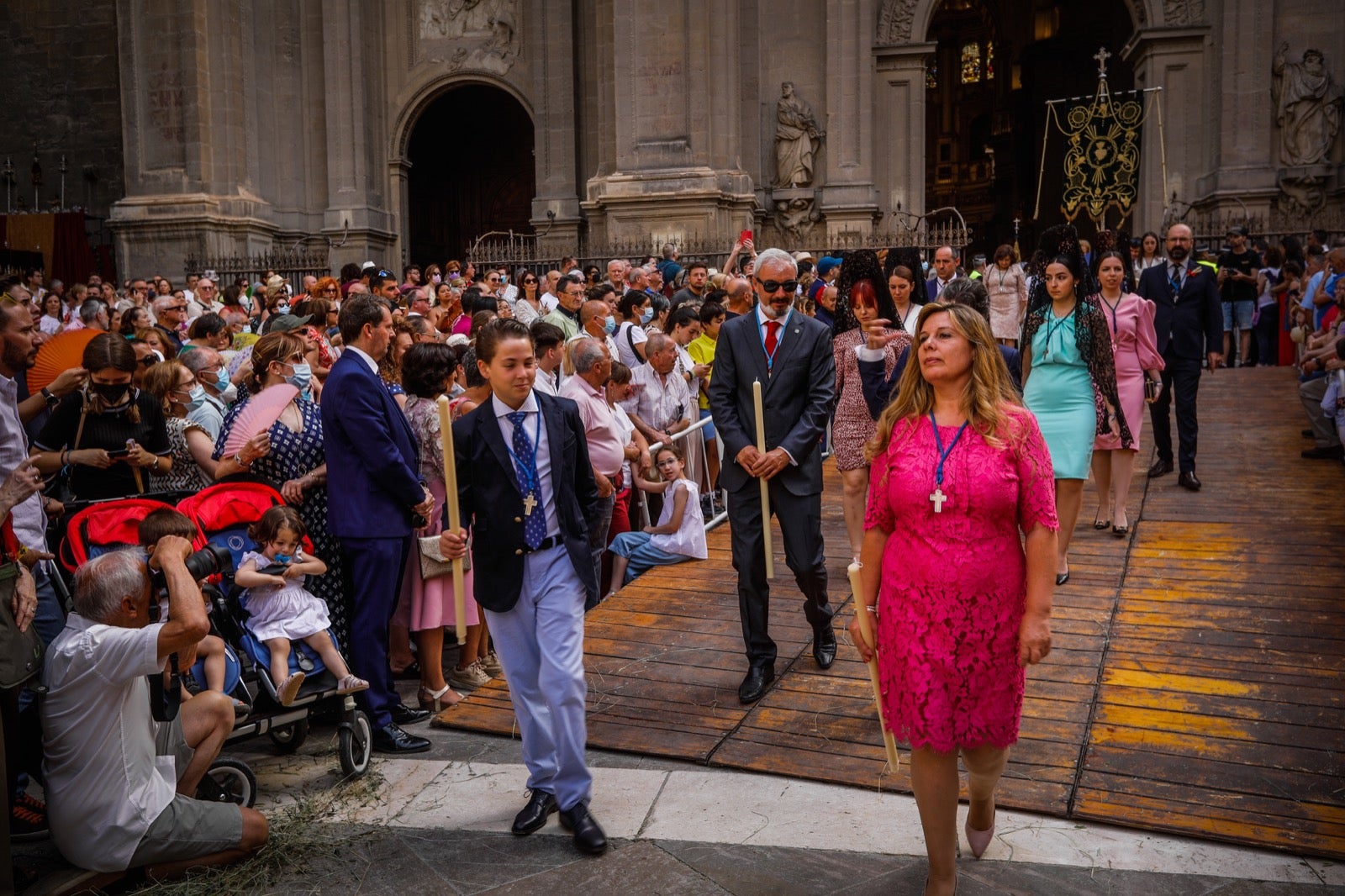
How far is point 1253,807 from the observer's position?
4512 mm

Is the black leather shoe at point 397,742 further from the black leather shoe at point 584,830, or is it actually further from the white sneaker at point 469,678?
the black leather shoe at point 584,830

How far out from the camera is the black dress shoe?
5.86 meters

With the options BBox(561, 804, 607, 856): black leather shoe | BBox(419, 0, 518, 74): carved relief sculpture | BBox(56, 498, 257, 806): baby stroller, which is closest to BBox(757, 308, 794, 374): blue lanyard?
BBox(561, 804, 607, 856): black leather shoe

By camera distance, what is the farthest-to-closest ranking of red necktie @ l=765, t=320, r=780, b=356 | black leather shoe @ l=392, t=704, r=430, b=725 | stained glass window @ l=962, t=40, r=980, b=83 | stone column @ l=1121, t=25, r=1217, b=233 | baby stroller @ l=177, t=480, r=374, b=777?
stained glass window @ l=962, t=40, r=980, b=83 → stone column @ l=1121, t=25, r=1217, b=233 → red necktie @ l=765, t=320, r=780, b=356 → black leather shoe @ l=392, t=704, r=430, b=725 → baby stroller @ l=177, t=480, r=374, b=777

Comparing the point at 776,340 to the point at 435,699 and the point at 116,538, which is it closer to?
the point at 435,699

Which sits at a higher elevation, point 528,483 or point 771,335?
point 771,335

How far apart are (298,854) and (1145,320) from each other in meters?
6.59

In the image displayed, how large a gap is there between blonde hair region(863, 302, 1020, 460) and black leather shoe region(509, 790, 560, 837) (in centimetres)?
196

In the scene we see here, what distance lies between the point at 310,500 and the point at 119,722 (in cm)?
198

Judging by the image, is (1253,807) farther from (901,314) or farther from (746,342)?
(901,314)

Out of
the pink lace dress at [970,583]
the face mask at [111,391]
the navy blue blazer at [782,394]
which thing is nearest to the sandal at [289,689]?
the face mask at [111,391]

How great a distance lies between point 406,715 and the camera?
19.8 ft

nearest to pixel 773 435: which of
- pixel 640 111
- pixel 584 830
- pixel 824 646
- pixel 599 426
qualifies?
pixel 824 646

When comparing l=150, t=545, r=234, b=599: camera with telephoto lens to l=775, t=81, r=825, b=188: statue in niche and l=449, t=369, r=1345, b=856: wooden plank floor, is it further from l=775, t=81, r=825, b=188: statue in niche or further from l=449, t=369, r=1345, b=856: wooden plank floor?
l=775, t=81, r=825, b=188: statue in niche
